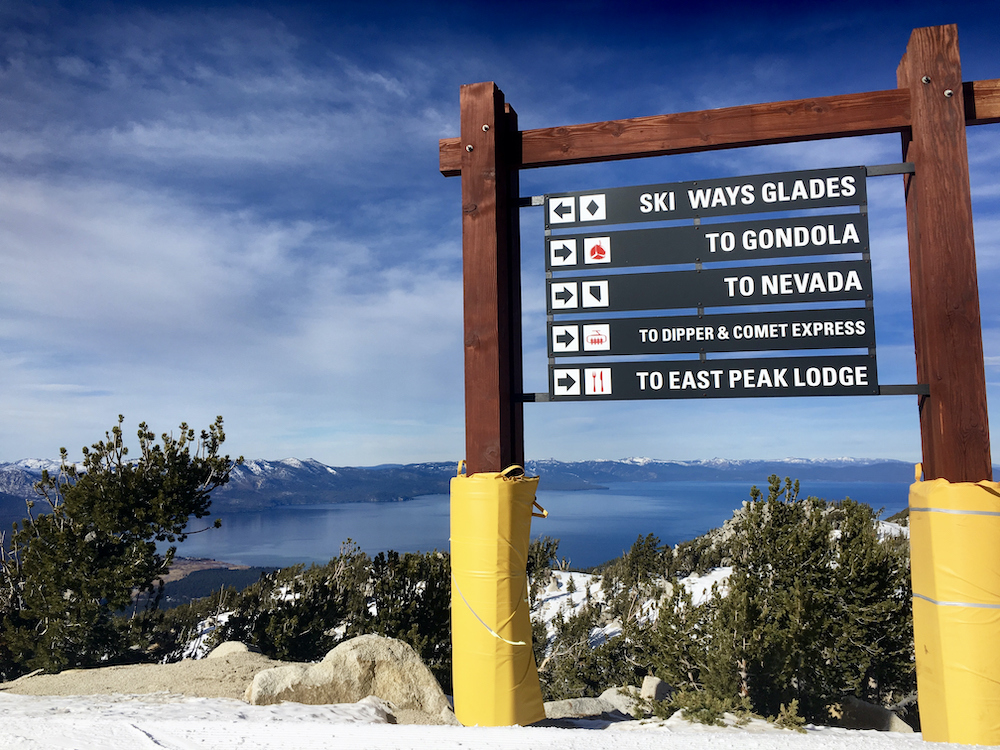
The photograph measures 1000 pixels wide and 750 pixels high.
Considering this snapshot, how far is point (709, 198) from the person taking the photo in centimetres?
456

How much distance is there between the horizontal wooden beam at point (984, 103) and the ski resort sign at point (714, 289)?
33.8 inches

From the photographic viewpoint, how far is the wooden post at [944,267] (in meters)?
4.02

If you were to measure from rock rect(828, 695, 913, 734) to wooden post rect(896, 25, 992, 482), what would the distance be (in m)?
4.69

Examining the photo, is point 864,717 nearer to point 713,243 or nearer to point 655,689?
point 655,689

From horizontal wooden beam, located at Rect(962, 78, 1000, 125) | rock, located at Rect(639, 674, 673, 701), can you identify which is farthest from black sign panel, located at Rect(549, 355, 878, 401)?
rock, located at Rect(639, 674, 673, 701)

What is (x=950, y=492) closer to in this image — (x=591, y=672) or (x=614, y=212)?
(x=614, y=212)

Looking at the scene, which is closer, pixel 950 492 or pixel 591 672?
pixel 950 492

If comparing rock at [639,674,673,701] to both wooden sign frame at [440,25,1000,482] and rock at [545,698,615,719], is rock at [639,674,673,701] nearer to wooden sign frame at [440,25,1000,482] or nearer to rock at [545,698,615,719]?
rock at [545,698,615,719]

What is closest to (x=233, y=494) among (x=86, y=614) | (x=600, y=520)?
(x=600, y=520)

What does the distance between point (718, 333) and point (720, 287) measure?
1.07 ft

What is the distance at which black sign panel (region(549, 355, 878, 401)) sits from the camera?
4234 millimetres

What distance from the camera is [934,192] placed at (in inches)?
166

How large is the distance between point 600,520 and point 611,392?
13095 cm

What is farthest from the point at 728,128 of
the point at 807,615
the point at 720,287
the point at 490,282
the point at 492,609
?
the point at 807,615
